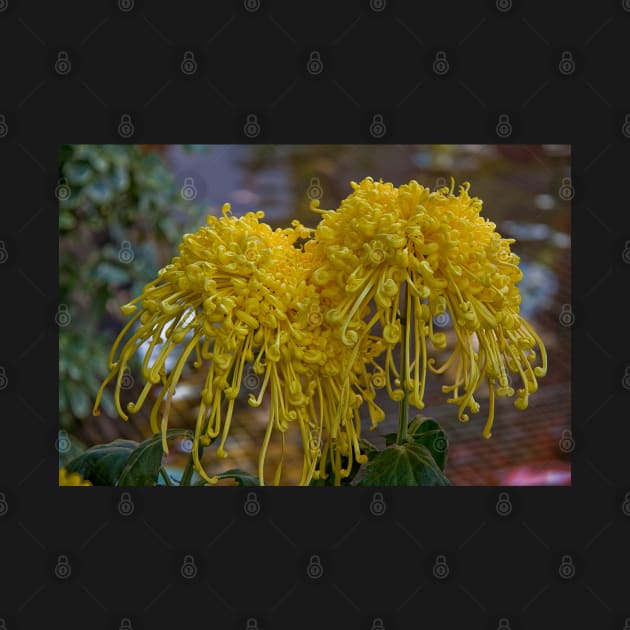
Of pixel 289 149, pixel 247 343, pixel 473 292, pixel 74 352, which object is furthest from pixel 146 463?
pixel 289 149

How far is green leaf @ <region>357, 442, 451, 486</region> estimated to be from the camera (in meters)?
0.95

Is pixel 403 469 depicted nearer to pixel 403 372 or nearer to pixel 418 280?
pixel 403 372

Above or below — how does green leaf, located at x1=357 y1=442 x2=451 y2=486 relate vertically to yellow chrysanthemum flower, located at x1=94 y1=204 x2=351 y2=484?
Answer: below

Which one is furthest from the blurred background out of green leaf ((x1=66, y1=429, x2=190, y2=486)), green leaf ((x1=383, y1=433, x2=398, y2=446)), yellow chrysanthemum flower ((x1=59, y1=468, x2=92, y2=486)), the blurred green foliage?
green leaf ((x1=383, y1=433, x2=398, y2=446))

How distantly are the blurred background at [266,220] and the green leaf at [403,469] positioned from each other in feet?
2.28

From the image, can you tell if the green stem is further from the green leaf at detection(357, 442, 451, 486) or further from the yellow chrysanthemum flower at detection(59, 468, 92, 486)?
the yellow chrysanthemum flower at detection(59, 468, 92, 486)

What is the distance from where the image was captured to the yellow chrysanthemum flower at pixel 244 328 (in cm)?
97

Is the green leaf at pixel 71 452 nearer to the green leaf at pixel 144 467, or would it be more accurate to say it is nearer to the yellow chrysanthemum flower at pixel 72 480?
the yellow chrysanthemum flower at pixel 72 480

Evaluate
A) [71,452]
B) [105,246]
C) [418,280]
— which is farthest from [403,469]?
[105,246]

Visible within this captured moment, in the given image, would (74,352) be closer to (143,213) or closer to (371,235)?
(143,213)

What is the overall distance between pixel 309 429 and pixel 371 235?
0.79 ft

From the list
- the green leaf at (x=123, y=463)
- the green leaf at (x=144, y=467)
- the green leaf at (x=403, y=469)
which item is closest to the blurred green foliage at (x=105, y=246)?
the green leaf at (x=123, y=463)

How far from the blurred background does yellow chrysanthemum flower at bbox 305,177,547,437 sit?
0.71m

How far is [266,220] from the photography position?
8.52ft
